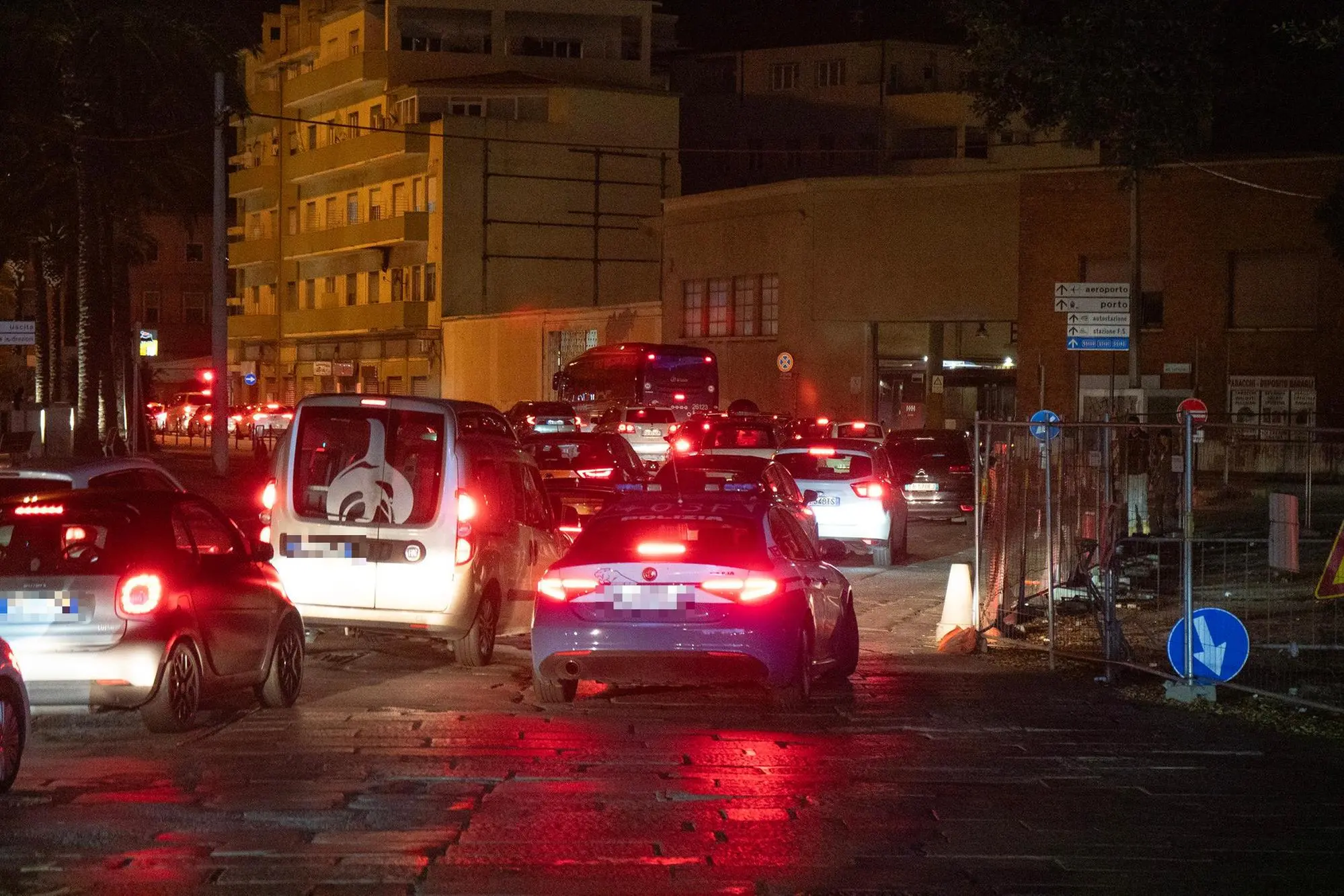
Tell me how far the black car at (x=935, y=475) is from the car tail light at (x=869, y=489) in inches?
303

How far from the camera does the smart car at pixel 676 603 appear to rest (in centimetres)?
1208

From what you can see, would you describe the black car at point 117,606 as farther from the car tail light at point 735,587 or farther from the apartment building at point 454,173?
the apartment building at point 454,173

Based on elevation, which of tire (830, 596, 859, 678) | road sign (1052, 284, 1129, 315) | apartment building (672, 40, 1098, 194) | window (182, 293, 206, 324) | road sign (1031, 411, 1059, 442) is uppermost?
apartment building (672, 40, 1098, 194)

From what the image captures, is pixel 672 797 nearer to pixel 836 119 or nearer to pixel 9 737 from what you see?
pixel 9 737

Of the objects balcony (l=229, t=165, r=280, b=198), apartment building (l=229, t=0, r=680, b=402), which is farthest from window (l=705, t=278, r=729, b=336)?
balcony (l=229, t=165, r=280, b=198)

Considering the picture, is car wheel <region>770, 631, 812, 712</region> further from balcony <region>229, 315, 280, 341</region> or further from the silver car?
balcony <region>229, 315, 280, 341</region>

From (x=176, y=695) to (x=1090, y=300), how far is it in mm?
17297

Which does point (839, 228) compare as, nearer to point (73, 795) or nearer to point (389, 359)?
point (389, 359)

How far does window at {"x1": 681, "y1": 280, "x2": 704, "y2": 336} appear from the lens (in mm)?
66125

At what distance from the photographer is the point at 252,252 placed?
306ft

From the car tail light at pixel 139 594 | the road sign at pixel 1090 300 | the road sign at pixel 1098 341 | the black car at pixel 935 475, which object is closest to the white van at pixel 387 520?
the car tail light at pixel 139 594

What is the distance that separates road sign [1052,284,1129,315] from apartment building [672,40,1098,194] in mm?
52976

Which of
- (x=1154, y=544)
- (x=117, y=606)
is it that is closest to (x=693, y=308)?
(x=1154, y=544)

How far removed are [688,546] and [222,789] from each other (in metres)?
3.75
